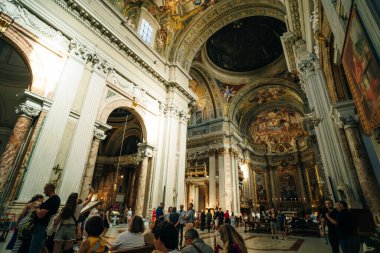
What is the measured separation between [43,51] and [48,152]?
320cm

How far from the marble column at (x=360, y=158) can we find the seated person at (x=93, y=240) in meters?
4.59

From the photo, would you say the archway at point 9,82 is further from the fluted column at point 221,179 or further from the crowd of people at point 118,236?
the fluted column at point 221,179

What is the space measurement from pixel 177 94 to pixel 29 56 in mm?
6910

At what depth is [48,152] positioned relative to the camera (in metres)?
5.49

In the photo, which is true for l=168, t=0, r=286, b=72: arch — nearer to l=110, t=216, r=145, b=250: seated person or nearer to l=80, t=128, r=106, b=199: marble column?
l=80, t=128, r=106, b=199: marble column

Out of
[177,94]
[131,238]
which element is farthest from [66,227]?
[177,94]

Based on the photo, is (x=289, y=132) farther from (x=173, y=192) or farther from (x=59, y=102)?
(x=59, y=102)

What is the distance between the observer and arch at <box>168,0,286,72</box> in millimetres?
11812

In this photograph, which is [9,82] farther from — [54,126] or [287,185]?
[287,185]

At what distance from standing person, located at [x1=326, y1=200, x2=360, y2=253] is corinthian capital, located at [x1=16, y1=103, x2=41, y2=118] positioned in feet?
24.5

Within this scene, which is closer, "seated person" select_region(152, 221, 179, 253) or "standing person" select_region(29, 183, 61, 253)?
"seated person" select_region(152, 221, 179, 253)

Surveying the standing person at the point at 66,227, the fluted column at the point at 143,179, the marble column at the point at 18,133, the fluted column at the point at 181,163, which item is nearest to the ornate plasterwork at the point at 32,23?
the marble column at the point at 18,133

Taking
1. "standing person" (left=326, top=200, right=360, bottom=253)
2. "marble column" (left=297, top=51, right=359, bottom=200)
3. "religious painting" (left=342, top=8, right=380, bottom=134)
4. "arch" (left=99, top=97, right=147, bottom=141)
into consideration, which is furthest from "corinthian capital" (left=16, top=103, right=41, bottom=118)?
"marble column" (left=297, top=51, right=359, bottom=200)

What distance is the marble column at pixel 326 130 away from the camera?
4660 millimetres
